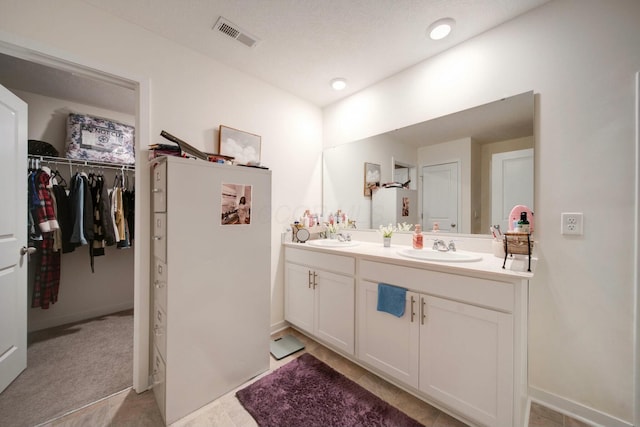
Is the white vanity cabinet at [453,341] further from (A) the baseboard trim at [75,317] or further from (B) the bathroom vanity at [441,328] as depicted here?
(A) the baseboard trim at [75,317]

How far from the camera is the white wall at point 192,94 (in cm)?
134

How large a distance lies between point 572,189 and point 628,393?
109 centimetres

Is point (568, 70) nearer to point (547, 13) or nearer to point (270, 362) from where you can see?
point (547, 13)

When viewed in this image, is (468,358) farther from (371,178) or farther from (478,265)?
(371,178)

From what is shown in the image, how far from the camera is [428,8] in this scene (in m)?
1.48

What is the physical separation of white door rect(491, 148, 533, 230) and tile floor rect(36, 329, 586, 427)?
47.9 inches

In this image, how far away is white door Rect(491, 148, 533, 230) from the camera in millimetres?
1523

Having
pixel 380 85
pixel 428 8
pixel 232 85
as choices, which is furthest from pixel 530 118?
pixel 232 85

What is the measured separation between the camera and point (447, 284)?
1322 mm

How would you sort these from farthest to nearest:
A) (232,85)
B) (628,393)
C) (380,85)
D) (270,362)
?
1. (380,85)
2. (232,85)
3. (270,362)
4. (628,393)

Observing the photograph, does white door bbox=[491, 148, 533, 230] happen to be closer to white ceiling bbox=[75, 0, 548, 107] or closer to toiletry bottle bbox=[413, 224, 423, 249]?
toiletry bottle bbox=[413, 224, 423, 249]

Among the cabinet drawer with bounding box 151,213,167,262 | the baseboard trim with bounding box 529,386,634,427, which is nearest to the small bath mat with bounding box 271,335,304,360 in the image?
the cabinet drawer with bounding box 151,213,167,262

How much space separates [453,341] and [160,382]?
171 centimetres

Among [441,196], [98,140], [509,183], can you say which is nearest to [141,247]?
[98,140]
